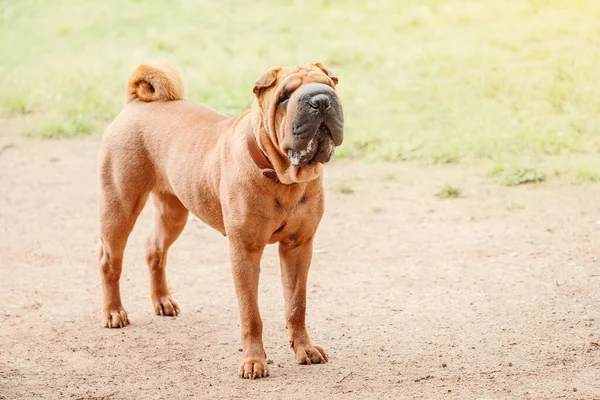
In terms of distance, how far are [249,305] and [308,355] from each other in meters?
0.49

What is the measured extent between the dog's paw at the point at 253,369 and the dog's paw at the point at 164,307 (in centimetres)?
136

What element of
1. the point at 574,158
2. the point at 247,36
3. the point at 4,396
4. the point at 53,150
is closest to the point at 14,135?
the point at 53,150

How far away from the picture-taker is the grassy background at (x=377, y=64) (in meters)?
11.0

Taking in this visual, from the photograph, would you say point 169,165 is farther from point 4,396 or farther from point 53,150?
point 53,150

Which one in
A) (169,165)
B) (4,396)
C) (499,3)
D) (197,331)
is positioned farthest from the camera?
(499,3)

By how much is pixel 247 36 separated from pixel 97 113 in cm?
333

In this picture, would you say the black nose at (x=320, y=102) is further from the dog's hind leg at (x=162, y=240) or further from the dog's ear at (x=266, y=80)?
the dog's hind leg at (x=162, y=240)

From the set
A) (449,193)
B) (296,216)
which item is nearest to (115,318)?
(296,216)

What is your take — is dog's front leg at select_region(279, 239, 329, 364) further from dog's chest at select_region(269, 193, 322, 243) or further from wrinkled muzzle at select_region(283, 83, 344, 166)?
wrinkled muzzle at select_region(283, 83, 344, 166)

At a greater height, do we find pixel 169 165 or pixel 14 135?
pixel 169 165

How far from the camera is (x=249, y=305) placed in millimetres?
5188

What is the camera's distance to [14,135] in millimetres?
12086

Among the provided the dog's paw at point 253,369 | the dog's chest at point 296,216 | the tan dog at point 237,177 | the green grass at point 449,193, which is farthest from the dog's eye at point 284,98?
the green grass at point 449,193

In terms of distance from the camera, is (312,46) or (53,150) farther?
(312,46)
